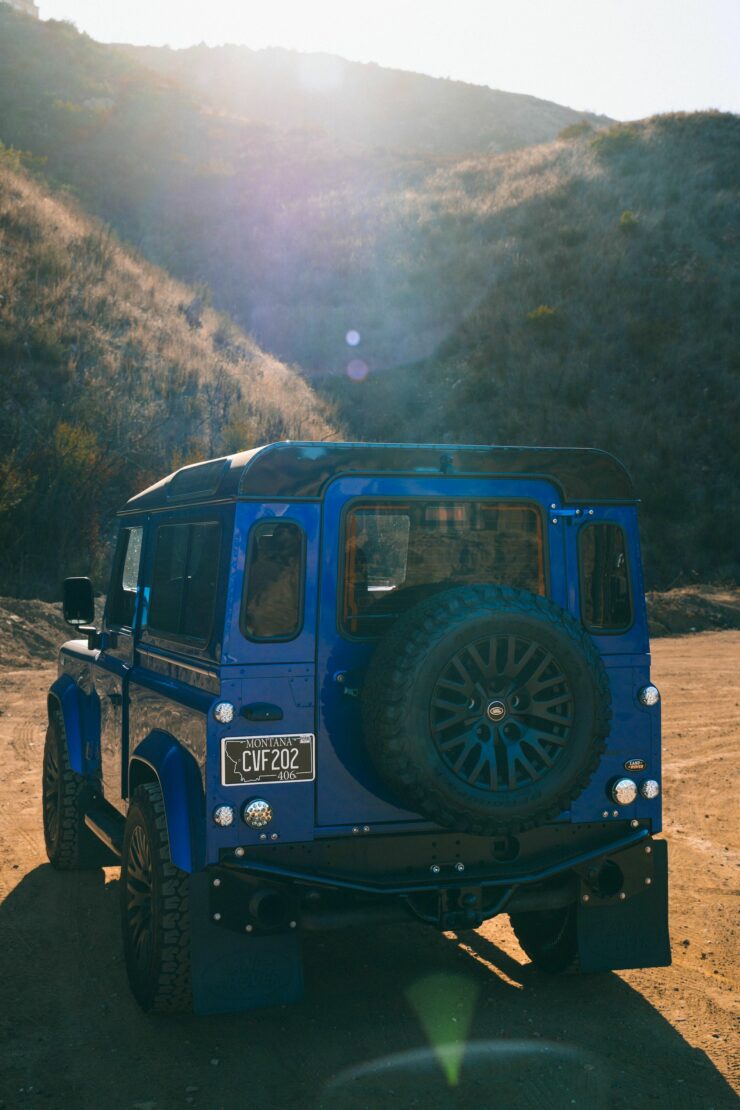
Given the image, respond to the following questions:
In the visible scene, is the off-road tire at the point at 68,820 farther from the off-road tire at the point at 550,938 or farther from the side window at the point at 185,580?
the off-road tire at the point at 550,938

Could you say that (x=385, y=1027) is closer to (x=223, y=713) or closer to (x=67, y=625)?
(x=223, y=713)

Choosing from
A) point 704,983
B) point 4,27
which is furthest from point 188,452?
point 4,27

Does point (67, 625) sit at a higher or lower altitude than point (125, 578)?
lower

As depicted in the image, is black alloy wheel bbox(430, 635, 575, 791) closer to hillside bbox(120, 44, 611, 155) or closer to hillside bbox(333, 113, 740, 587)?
hillside bbox(333, 113, 740, 587)

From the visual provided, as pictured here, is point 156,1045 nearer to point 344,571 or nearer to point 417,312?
point 344,571

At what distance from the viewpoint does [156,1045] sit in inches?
172

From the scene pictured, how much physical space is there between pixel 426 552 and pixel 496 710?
831 mm

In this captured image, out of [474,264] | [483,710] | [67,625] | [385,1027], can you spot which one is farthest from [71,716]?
[474,264]

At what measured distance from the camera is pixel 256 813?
4.11 meters

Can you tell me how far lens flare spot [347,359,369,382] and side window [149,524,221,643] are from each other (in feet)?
123

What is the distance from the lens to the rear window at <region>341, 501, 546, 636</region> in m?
4.41

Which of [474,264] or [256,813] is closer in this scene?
[256,813]

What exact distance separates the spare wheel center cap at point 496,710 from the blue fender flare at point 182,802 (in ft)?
3.77

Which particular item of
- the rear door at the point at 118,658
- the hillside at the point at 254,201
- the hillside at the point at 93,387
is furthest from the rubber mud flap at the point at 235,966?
the hillside at the point at 254,201
